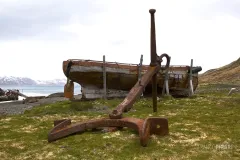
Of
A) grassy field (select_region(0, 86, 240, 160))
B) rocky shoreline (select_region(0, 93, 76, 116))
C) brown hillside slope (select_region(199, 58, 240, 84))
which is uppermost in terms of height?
brown hillside slope (select_region(199, 58, 240, 84))

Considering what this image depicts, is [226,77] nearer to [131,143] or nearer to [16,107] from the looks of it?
[16,107]

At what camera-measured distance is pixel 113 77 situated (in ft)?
84.7

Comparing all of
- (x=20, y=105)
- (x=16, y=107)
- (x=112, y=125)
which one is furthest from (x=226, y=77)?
(x=112, y=125)

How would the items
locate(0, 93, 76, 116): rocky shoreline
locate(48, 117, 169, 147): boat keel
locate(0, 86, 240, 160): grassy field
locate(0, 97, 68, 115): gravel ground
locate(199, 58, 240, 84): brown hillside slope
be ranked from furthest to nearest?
locate(199, 58, 240, 84): brown hillside slope → locate(0, 93, 76, 116): rocky shoreline → locate(0, 97, 68, 115): gravel ground → locate(48, 117, 169, 147): boat keel → locate(0, 86, 240, 160): grassy field

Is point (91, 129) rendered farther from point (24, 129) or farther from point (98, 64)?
point (98, 64)

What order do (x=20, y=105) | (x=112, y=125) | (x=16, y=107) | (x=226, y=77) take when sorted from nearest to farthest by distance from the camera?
A: (x=112, y=125)
(x=16, y=107)
(x=20, y=105)
(x=226, y=77)

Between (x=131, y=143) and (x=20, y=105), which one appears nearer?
(x=131, y=143)

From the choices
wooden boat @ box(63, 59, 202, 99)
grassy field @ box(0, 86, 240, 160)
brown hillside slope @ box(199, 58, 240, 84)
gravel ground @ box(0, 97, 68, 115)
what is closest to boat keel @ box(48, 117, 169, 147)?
grassy field @ box(0, 86, 240, 160)

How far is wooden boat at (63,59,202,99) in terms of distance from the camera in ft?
83.7

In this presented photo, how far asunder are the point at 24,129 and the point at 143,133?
5.71 meters

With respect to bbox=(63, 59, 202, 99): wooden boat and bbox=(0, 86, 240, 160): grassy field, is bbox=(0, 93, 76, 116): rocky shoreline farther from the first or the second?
bbox=(0, 86, 240, 160): grassy field

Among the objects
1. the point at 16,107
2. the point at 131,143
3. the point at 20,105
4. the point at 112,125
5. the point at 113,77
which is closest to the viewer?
the point at 131,143

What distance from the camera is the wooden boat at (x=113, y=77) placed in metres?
25.5

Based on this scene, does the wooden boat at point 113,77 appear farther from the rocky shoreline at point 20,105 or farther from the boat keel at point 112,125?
the boat keel at point 112,125
